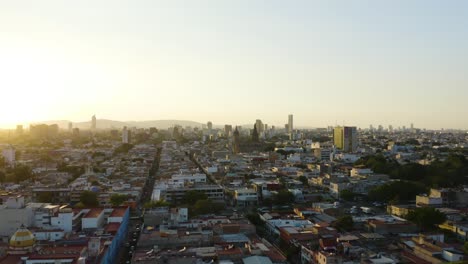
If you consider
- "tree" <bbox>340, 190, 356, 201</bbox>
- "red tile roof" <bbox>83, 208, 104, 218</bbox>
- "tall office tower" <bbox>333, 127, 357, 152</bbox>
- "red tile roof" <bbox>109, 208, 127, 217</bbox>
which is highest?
"tall office tower" <bbox>333, 127, 357, 152</bbox>

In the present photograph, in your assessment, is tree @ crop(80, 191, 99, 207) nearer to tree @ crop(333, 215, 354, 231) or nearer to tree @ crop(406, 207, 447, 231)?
tree @ crop(333, 215, 354, 231)

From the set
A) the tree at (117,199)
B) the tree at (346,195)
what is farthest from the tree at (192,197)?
the tree at (346,195)

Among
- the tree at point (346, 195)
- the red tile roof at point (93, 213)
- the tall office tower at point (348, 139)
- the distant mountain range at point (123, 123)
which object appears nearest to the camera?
the red tile roof at point (93, 213)

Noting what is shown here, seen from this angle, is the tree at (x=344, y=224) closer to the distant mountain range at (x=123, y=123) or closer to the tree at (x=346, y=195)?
the tree at (x=346, y=195)

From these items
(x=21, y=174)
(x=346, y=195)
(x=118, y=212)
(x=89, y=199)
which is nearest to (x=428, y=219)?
(x=346, y=195)

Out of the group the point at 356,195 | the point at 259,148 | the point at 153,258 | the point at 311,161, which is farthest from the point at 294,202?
the point at 259,148

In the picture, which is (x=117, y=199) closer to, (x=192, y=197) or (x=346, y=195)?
(x=192, y=197)

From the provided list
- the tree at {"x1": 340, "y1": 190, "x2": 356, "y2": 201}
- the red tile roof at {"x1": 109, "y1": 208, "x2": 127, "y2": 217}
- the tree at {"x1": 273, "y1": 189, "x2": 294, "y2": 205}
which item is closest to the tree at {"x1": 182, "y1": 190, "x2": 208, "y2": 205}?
the tree at {"x1": 273, "y1": 189, "x2": 294, "y2": 205}
